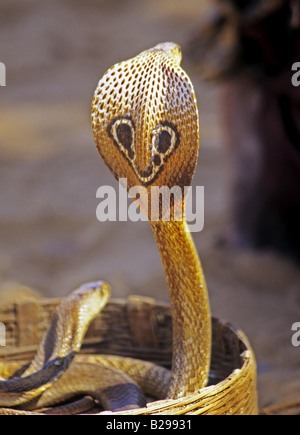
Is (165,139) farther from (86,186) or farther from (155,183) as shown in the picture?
(86,186)

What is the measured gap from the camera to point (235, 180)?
348 cm

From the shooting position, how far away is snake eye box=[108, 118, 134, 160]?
138cm

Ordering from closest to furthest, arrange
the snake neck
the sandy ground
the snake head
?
the snake head, the snake neck, the sandy ground

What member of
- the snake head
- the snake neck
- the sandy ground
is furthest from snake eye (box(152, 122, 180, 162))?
the sandy ground

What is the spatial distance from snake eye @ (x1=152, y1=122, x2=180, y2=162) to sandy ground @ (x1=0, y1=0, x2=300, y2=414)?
98 centimetres

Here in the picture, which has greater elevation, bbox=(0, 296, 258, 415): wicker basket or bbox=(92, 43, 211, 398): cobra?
bbox=(92, 43, 211, 398): cobra

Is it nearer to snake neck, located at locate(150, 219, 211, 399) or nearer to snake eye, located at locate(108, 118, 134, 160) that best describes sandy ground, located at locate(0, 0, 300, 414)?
snake neck, located at locate(150, 219, 211, 399)

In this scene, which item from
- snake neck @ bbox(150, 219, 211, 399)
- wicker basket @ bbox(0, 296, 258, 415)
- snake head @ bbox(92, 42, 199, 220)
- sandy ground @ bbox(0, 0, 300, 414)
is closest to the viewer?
snake head @ bbox(92, 42, 199, 220)

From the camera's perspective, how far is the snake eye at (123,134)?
1.38m

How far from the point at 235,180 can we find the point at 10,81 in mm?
4473

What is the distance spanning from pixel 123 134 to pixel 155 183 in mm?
119

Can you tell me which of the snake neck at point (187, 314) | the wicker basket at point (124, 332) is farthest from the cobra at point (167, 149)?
the wicker basket at point (124, 332)
